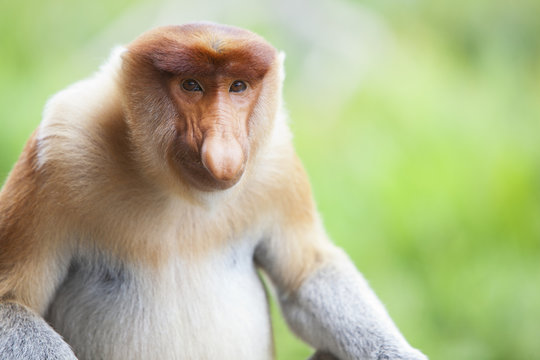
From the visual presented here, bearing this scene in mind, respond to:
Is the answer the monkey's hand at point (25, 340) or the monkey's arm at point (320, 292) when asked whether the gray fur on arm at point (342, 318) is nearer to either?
the monkey's arm at point (320, 292)

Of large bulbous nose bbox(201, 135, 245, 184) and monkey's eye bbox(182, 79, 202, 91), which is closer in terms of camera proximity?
large bulbous nose bbox(201, 135, 245, 184)

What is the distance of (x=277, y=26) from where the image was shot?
6605 mm

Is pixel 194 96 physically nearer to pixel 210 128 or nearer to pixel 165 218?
pixel 210 128

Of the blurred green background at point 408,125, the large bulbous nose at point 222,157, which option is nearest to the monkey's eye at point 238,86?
the large bulbous nose at point 222,157

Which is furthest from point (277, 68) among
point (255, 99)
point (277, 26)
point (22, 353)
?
point (277, 26)

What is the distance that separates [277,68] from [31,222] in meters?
0.91

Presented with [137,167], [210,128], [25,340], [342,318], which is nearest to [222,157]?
[210,128]

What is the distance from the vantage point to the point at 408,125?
5.91 m

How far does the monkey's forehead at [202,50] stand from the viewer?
212cm

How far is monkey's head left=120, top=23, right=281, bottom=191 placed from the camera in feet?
6.81

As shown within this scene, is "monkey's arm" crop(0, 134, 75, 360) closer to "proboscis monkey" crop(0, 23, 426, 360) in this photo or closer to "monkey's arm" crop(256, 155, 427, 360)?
"proboscis monkey" crop(0, 23, 426, 360)

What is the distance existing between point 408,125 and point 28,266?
4155 mm

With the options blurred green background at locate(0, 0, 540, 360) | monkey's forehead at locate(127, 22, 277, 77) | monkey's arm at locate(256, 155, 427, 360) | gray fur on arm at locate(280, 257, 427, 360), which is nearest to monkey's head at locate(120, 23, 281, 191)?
monkey's forehead at locate(127, 22, 277, 77)

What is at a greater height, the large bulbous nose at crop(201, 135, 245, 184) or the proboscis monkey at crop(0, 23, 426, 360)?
the large bulbous nose at crop(201, 135, 245, 184)
